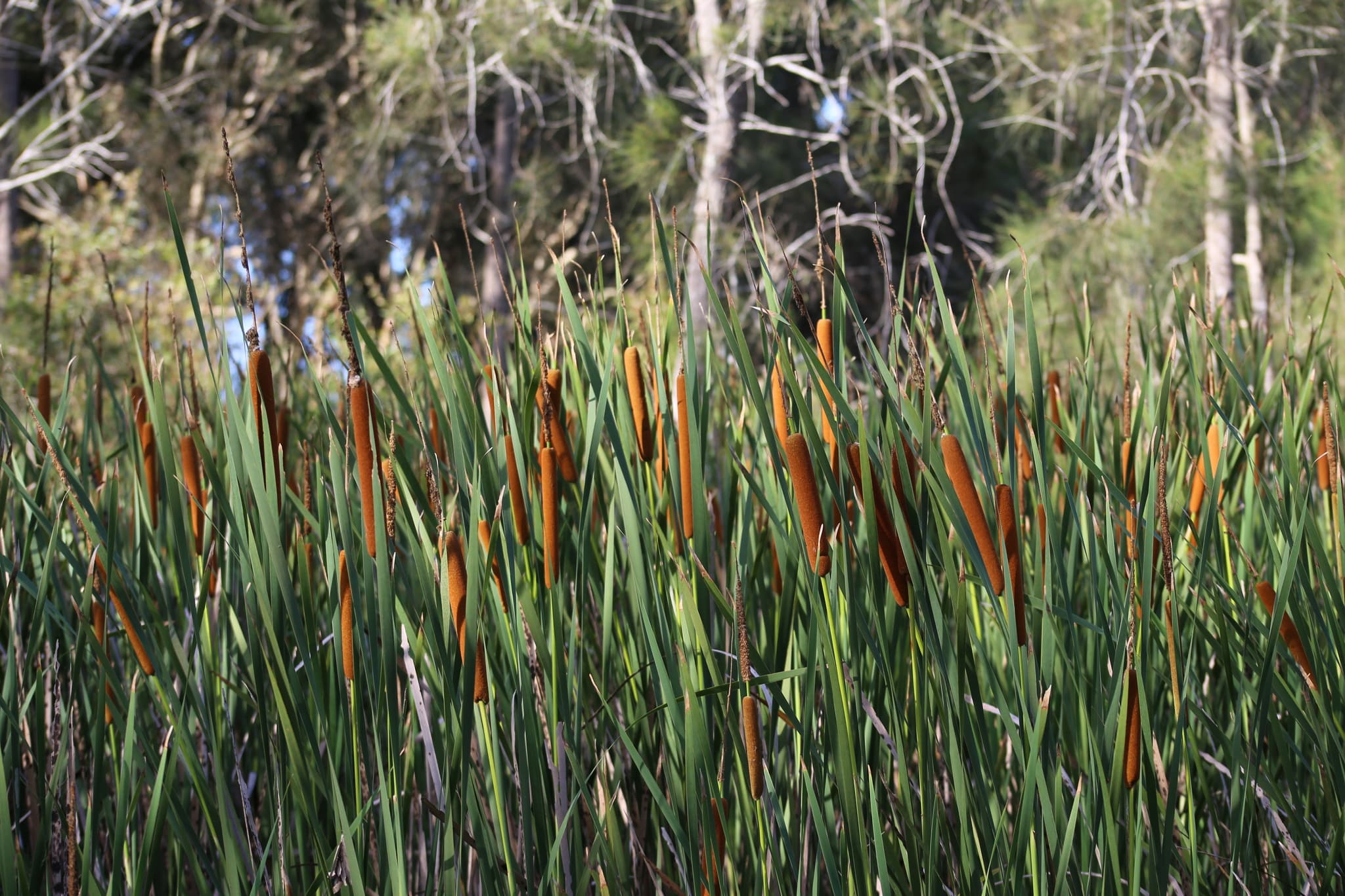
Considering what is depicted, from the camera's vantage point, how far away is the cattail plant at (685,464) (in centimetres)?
89

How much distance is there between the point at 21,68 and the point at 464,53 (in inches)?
293

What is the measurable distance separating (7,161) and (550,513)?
41.2 feet

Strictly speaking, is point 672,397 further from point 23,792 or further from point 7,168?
point 7,168

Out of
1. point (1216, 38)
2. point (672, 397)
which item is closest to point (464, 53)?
point (1216, 38)

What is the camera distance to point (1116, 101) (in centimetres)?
1025

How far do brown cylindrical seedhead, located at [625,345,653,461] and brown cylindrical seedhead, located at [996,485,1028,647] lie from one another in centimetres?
32

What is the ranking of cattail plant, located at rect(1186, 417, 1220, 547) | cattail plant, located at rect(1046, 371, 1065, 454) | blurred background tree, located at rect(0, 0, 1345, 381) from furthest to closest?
blurred background tree, located at rect(0, 0, 1345, 381)
cattail plant, located at rect(1046, 371, 1065, 454)
cattail plant, located at rect(1186, 417, 1220, 547)

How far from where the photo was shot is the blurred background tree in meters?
7.95

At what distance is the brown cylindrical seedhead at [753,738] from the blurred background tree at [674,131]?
4776 mm

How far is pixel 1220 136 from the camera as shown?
25.9 ft

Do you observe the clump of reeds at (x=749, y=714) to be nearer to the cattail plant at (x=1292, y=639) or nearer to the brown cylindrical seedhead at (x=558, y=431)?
the brown cylindrical seedhead at (x=558, y=431)

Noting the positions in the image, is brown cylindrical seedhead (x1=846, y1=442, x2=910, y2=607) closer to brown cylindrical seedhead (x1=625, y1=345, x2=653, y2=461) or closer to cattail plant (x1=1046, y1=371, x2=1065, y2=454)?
brown cylindrical seedhead (x1=625, y1=345, x2=653, y2=461)

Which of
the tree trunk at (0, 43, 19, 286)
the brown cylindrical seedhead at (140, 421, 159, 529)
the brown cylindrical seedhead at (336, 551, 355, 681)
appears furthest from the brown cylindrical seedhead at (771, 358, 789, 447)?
the tree trunk at (0, 43, 19, 286)

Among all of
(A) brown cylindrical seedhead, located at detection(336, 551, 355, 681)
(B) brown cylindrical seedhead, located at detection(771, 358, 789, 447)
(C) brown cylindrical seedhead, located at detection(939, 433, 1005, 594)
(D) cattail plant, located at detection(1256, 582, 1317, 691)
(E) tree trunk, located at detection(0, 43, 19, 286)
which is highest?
(E) tree trunk, located at detection(0, 43, 19, 286)
